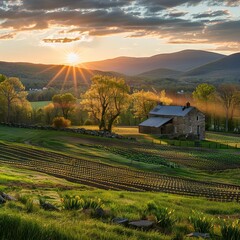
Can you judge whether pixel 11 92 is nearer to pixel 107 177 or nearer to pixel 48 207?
pixel 107 177

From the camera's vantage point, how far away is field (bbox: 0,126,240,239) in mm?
13181

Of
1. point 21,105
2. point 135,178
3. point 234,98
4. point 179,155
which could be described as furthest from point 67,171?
point 234,98

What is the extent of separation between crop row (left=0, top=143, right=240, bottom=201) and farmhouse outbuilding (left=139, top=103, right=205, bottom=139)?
4931cm

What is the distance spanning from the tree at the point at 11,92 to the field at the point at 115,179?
2096 centimetres

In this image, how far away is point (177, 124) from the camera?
97250 mm

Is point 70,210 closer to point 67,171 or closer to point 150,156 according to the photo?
point 67,171

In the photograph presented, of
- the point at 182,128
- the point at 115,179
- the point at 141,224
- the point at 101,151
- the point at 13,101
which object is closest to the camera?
the point at 141,224

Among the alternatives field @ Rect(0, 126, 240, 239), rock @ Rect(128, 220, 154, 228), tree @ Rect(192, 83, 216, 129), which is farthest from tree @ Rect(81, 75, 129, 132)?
rock @ Rect(128, 220, 154, 228)

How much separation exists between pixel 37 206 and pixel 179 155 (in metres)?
49.2

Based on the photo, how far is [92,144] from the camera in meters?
69.7

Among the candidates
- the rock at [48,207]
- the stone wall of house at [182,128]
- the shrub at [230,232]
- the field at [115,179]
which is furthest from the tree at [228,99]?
the shrub at [230,232]

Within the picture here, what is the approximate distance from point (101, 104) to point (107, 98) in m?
2.31

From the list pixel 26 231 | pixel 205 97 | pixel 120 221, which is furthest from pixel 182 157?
pixel 205 97

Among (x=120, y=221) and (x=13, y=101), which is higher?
(x=13, y=101)
